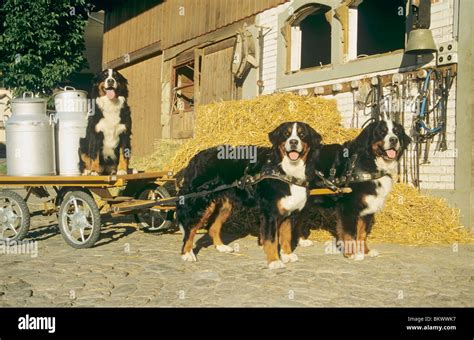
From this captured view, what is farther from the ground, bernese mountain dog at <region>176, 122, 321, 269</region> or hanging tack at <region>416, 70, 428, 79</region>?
hanging tack at <region>416, 70, 428, 79</region>

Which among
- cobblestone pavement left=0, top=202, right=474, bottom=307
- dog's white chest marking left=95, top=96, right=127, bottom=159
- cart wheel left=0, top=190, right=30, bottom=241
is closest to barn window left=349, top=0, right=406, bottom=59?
cobblestone pavement left=0, top=202, right=474, bottom=307

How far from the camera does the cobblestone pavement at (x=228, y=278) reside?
4.21 meters

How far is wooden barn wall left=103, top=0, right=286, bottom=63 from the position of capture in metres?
12.4

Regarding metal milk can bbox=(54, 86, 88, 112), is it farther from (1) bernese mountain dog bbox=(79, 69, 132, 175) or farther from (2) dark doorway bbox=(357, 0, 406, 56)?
(2) dark doorway bbox=(357, 0, 406, 56)

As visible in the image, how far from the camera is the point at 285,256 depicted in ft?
18.4

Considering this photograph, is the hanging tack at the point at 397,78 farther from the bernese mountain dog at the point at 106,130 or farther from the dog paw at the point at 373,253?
the bernese mountain dog at the point at 106,130

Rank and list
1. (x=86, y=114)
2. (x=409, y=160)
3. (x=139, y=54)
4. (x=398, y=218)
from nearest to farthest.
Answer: (x=86, y=114) → (x=398, y=218) → (x=409, y=160) → (x=139, y=54)

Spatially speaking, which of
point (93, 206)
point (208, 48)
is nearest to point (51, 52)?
point (208, 48)

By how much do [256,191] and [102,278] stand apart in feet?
5.71

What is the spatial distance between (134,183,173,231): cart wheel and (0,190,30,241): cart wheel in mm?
1506


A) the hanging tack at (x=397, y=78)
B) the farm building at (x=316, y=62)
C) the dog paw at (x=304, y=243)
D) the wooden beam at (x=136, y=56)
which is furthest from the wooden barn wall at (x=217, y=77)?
the dog paw at (x=304, y=243)

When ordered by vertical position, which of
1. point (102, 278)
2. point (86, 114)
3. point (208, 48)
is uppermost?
point (208, 48)

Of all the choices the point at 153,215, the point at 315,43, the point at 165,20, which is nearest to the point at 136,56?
the point at 165,20
